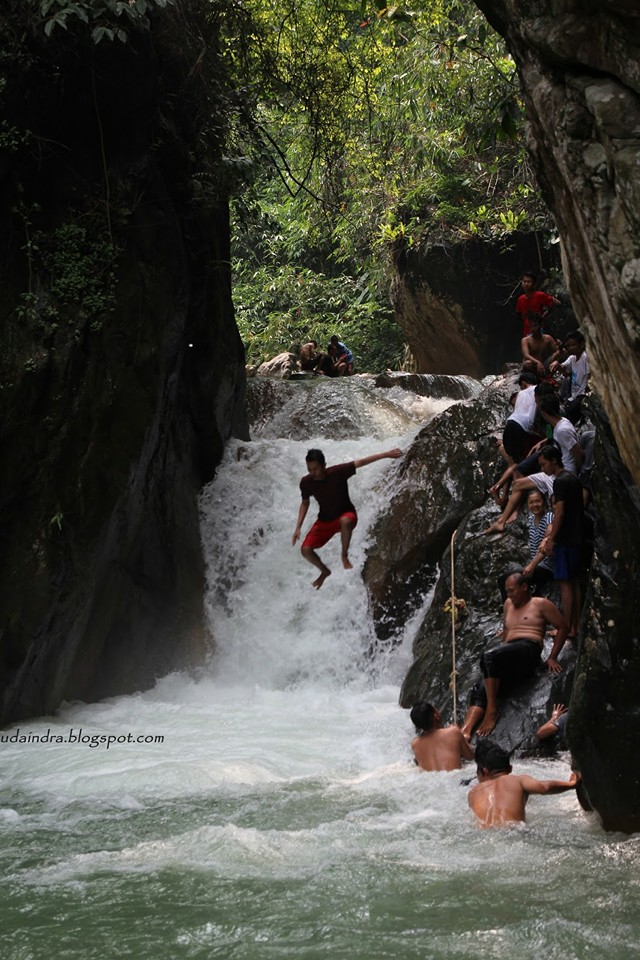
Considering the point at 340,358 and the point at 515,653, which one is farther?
the point at 340,358

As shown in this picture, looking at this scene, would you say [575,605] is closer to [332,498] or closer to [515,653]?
[515,653]

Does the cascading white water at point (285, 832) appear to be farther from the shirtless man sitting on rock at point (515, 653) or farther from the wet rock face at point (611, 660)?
the shirtless man sitting on rock at point (515, 653)

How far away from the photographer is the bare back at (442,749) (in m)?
8.30

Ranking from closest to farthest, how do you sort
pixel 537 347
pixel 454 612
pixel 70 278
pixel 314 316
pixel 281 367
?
1. pixel 454 612
2. pixel 70 278
3. pixel 537 347
4. pixel 281 367
5. pixel 314 316

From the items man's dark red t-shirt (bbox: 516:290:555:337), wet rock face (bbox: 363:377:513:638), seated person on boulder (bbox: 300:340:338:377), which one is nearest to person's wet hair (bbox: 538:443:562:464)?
wet rock face (bbox: 363:377:513:638)

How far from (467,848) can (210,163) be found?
9084 mm

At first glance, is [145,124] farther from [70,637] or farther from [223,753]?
[223,753]

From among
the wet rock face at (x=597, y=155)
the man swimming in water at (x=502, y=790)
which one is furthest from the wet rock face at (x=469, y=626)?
the wet rock face at (x=597, y=155)

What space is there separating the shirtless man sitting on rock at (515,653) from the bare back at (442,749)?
0.36m

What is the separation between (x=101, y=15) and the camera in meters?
10.6

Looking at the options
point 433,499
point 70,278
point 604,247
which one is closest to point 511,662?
point 433,499

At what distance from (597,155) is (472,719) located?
509 cm

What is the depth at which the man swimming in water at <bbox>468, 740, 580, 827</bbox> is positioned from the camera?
22.4ft

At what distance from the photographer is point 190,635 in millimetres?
13492
